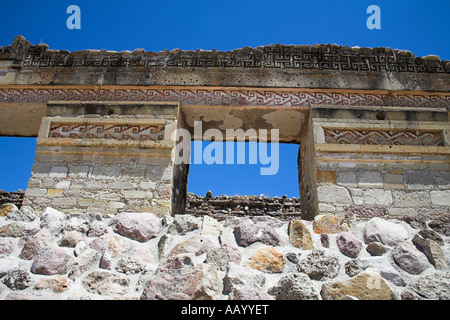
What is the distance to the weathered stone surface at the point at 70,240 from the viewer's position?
117 inches

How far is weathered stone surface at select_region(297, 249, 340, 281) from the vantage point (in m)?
2.62

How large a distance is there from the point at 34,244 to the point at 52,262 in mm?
327

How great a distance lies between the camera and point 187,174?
6.45 meters

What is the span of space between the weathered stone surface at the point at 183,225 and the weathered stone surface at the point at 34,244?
3.15 feet

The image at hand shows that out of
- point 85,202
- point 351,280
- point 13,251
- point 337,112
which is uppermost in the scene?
point 337,112

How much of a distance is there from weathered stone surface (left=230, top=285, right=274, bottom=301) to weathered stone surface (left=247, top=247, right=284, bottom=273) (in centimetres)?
31

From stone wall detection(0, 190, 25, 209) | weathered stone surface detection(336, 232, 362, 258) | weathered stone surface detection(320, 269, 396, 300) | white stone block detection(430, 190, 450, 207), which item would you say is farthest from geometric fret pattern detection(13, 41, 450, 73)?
stone wall detection(0, 190, 25, 209)

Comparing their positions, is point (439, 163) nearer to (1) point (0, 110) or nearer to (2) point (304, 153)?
(2) point (304, 153)

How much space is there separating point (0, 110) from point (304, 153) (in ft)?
15.8

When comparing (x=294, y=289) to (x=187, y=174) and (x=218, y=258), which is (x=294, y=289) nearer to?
(x=218, y=258)

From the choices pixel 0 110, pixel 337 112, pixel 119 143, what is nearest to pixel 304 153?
pixel 337 112

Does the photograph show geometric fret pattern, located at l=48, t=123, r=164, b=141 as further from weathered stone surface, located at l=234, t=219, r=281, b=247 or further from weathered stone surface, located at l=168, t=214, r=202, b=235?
weathered stone surface, located at l=234, t=219, r=281, b=247

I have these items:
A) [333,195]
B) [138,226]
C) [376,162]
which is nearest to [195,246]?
[138,226]
